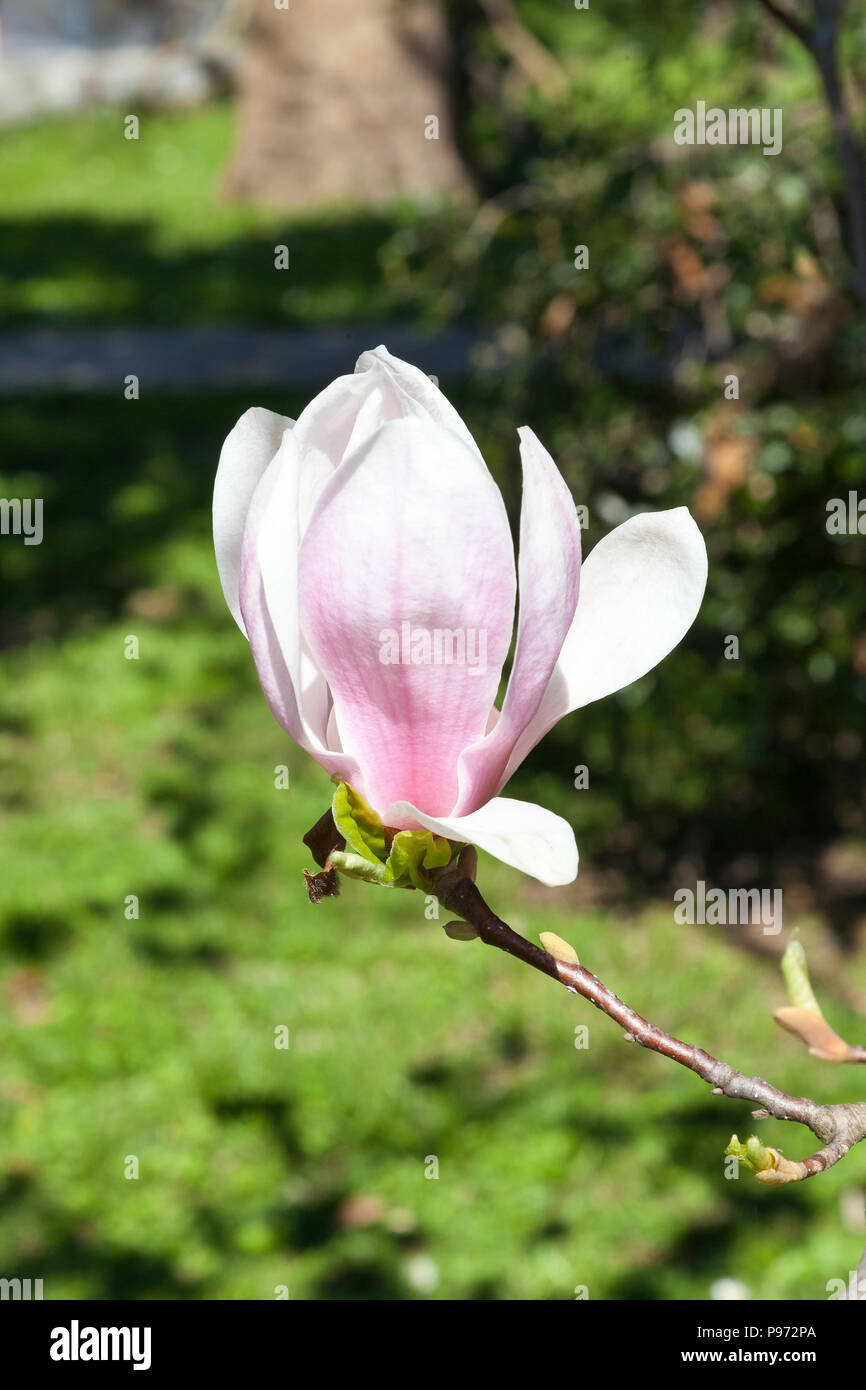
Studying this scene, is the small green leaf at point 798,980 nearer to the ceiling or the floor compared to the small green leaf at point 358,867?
nearer to the floor

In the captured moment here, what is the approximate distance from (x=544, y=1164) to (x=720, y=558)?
1.55 metres

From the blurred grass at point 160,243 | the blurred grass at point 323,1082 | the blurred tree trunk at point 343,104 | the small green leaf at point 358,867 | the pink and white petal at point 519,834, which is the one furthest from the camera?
the blurred tree trunk at point 343,104

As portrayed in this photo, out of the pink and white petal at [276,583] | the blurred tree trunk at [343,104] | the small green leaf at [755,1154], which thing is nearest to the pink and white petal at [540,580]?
the pink and white petal at [276,583]

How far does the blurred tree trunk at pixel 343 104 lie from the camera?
1052 cm

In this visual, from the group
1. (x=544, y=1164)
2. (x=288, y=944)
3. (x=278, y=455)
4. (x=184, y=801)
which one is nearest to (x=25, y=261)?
(x=184, y=801)

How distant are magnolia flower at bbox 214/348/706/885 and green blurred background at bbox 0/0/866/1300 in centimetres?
254

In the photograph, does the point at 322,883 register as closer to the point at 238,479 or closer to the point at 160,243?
the point at 238,479

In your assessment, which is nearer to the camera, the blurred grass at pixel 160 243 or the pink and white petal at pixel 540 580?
the pink and white petal at pixel 540 580

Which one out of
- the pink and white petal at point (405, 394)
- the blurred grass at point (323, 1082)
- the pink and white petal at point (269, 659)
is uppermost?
the pink and white petal at point (405, 394)

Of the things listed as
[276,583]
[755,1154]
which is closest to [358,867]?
[276,583]

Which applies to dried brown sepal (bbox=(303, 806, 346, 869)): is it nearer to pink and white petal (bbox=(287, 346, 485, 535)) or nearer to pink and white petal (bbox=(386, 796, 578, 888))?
pink and white petal (bbox=(386, 796, 578, 888))

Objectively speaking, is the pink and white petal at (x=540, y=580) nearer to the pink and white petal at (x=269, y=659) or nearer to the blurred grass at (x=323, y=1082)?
the pink and white petal at (x=269, y=659)

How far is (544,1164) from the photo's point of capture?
11.0 ft

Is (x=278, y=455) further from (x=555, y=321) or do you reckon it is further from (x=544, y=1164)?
(x=555, y=321)
